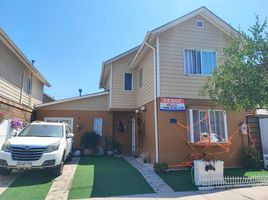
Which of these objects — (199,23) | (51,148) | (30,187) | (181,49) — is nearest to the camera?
(30,187)

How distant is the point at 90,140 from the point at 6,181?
7.33 meters

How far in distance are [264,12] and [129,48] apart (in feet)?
28.0

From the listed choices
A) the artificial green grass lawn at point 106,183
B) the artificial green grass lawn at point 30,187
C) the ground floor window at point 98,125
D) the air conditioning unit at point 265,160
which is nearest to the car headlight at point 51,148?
A: the artificial green grass lawn at point 30,187

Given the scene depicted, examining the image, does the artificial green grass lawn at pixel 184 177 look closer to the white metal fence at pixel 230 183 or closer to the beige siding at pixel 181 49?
the white metal fence at pixel 230 183

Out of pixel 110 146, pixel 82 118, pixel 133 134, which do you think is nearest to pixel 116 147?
pixel 110 146

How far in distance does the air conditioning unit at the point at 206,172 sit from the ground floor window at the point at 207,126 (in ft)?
7.53

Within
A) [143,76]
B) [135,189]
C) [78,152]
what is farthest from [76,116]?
[135,189]

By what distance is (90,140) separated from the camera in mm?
14477

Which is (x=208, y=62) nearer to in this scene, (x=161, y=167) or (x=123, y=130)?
(x=161, y=167)

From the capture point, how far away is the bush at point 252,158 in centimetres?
966

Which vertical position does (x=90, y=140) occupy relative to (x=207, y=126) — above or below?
below

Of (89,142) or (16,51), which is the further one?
(89,142)

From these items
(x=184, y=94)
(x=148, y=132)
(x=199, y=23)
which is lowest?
(x=148, y=132)

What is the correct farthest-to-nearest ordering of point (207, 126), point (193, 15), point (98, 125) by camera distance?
point (98, 125), point (193, 15), point (207, 126)
